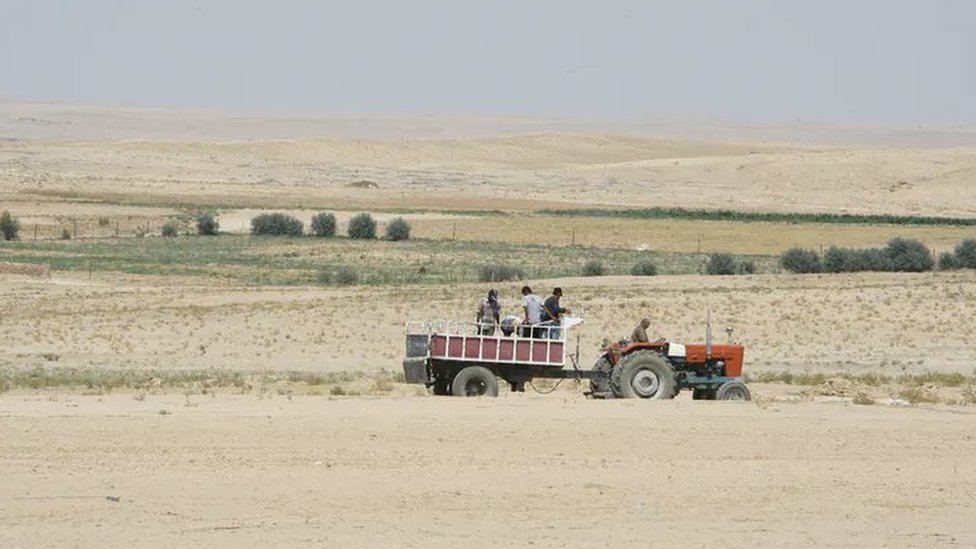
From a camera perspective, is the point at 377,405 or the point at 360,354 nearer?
the point at 377,405

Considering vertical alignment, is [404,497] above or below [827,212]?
below

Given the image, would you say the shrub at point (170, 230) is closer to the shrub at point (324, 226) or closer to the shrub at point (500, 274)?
→ the shrub at point (324, 226)

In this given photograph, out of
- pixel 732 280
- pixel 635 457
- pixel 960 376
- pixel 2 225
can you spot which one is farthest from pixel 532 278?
pixel 635 457

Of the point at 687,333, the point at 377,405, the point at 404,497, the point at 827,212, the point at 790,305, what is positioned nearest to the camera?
the point at 404,497

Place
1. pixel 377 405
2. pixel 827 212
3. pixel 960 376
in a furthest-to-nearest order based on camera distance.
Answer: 1. pixel 827 212
2. pixel 960 376
3. pixel 377 405

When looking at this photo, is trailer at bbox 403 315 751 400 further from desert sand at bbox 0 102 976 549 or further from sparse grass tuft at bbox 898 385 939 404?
sparse grass tuft at bbox 898 385 939 404

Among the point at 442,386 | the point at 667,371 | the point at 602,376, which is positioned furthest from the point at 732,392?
the point at 442,386

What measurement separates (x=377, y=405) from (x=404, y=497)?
22.5 feet

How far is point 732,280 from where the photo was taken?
167 ft

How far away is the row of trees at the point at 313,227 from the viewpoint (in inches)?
3044

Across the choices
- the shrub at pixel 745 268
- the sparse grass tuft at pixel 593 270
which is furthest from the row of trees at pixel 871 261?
the sparse grass tuft at pixel 593 270

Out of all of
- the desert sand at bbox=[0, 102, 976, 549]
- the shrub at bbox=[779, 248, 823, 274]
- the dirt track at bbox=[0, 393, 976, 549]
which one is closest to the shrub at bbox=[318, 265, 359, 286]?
the desert sand at bbox=[0, 102, 976, 549]

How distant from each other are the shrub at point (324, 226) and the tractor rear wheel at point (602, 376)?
175 ft

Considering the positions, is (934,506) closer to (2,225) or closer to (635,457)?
(635,457)
